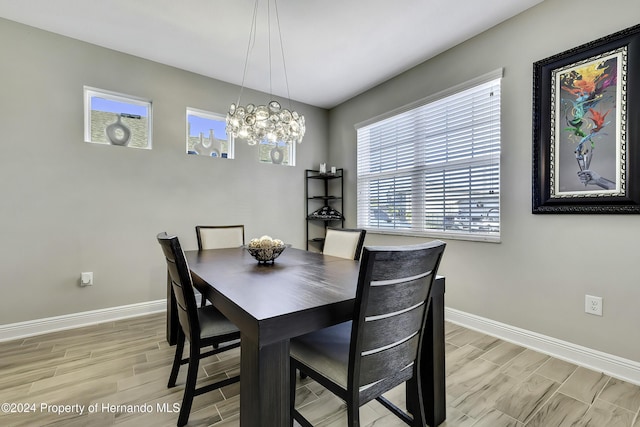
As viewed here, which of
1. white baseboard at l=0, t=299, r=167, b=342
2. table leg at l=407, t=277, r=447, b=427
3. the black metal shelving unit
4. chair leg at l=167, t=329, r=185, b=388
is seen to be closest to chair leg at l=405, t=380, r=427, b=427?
table leg at l=407, t=277, r=447, b=427

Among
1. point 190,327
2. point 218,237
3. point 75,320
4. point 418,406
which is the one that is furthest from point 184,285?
point 75,320

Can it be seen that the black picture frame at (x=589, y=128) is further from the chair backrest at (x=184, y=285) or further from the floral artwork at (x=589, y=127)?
the chair backrest at (x=184, y=285)

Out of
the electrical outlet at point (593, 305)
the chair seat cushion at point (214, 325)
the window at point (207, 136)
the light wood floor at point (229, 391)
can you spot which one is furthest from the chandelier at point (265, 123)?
the electrical outlet at point (593, 305)

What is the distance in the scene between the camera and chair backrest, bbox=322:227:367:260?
2.22 meters

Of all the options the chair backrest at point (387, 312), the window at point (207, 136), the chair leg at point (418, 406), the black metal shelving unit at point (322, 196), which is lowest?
the chair leg at point (418, 406)

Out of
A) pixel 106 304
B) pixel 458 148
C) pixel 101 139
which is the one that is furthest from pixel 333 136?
pixel 106 304

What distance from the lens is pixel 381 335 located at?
106 cm

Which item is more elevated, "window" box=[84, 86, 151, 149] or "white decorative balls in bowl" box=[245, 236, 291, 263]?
"window" box=[84, 86, 151, 149]

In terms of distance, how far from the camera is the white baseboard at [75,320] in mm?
2449

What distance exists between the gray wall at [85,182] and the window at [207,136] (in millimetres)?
105

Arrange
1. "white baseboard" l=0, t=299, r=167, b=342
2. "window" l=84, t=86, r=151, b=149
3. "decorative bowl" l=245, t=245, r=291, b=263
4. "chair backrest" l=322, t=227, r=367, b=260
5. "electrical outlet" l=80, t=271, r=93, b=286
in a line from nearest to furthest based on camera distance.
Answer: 1. "decorative bowl" l=245, t=245, r=291, b=263
2. "chair backrest" l=322, t=227, r=367, b=260
3. "white baseboard" l=0, t=299, r=167, b=342
4. "electrical outlet" l=80, t=271, r=93, b=286
5. "window" l=84, t=86, r=151, b=149

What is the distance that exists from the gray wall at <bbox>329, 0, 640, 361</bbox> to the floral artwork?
0.62ft

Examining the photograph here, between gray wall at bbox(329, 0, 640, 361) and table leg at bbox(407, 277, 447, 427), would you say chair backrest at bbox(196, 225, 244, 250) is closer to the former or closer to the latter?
table leg at bbox(407, 277, 447, 427)

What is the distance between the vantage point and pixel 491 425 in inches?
56.6
